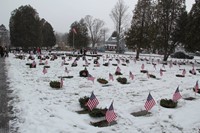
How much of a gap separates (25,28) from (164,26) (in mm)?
28497

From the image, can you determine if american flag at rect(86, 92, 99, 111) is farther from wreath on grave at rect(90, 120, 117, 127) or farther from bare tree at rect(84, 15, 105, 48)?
bare tree at rect(84, 15, 105, 48)

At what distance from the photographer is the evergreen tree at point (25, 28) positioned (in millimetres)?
49266

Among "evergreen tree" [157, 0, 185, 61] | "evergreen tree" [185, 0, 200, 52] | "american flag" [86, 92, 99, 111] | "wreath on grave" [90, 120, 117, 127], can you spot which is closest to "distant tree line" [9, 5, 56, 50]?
"evergreen tree" [157, 0, 185, 61]

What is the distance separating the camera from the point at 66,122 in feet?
25.2

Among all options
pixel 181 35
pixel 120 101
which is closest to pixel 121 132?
pixel 120 101

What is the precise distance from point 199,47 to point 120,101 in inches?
1011

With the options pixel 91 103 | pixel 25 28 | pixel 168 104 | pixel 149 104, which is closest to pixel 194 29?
pixel 168 104

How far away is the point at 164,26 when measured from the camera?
36.2 meters

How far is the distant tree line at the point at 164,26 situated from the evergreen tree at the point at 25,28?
70.0 feet

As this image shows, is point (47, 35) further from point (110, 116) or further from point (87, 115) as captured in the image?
point (110, 116)

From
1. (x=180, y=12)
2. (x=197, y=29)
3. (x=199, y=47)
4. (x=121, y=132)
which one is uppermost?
(x=180, y=12)

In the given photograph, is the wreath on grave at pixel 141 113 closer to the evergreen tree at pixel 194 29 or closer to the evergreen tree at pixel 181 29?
the evergreen tree at pixel 194 29

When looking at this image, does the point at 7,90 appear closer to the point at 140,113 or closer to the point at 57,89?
the point at 57,89

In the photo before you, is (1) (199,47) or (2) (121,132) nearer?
(2) (121,132)
